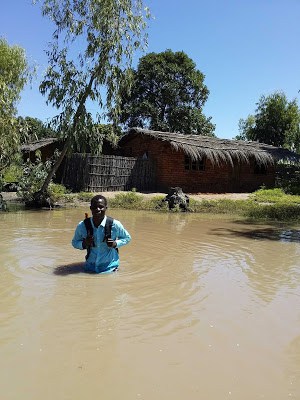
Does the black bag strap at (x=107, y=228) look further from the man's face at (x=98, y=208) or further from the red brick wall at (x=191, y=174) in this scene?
the red brick wall at (x=191, y=174)

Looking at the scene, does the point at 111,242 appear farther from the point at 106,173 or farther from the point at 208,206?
the point at 106,173

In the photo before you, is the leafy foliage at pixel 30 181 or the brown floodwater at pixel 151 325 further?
the leafy foliage at pixel 30 181

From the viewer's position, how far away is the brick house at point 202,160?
2276 centimetres

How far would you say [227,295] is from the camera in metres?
5.26

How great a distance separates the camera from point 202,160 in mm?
24281

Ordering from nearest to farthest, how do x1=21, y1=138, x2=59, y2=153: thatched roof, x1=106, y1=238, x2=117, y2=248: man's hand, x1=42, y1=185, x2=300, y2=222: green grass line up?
x1=106, y1=238, x2=117, y2=248: man's hand
x1=42, y1=185, x2=300, y2=222: green grass
x1=21, y1=138, x2=59, y2=153: thatched roof

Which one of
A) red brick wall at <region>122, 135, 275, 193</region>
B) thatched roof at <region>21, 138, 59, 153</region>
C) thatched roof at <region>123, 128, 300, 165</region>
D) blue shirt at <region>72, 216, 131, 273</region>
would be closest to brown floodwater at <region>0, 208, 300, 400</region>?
blue shirt at <region>72, 216, 131, 273</region>

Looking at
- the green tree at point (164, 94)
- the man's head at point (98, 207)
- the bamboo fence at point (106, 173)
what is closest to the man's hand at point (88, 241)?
the man's head at point (98, 207)

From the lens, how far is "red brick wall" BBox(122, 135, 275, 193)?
75.4 ft

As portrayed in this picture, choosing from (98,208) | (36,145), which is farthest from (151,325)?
(36,145)

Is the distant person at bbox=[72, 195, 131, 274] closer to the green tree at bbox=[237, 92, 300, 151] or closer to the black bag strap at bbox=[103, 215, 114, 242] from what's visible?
the black bag strap at bbox=[103, 215, 114, 242]

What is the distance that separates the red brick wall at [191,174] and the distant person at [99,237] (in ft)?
56.0

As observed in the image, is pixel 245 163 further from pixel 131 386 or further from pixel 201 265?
pixel 131 386

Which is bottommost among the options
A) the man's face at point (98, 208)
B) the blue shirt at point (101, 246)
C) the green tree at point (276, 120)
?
the blue shirt at point (101, 246)
